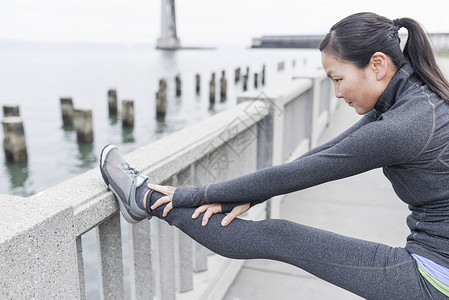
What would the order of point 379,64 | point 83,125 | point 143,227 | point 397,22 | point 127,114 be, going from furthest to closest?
point 127,114, point 83,125, point 143,227, point 397,22, point 379,64

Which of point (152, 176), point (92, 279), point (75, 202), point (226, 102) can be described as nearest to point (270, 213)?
point (152, 176)

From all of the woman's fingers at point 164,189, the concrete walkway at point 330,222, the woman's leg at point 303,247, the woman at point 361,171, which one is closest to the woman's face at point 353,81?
the woman at point 361,171

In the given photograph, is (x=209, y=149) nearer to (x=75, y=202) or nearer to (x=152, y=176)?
(x=152, y=176)

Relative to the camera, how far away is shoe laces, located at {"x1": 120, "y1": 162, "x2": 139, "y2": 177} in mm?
1888

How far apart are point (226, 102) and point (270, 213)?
25.7m

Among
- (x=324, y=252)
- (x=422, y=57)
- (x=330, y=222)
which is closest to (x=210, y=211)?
(x=324, y=252)

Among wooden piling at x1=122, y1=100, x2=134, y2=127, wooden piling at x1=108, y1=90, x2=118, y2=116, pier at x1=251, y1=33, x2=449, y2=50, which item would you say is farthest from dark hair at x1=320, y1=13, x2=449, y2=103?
pier at x1=251, y1=33, x2=449, y2=50

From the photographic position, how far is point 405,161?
161cm

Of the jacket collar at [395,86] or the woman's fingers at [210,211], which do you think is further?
the woman's fingers at [210,211]

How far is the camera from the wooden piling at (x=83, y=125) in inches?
618

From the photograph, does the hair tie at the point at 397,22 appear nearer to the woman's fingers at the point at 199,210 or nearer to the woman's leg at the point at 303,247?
the woman's leg at the point at 303,247

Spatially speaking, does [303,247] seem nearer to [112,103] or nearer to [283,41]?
[112,103]

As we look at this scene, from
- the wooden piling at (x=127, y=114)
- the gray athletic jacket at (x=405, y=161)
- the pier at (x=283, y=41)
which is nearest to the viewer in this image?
the gray athletic jacket at (x=405, y=161)

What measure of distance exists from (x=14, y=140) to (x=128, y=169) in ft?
41.3
